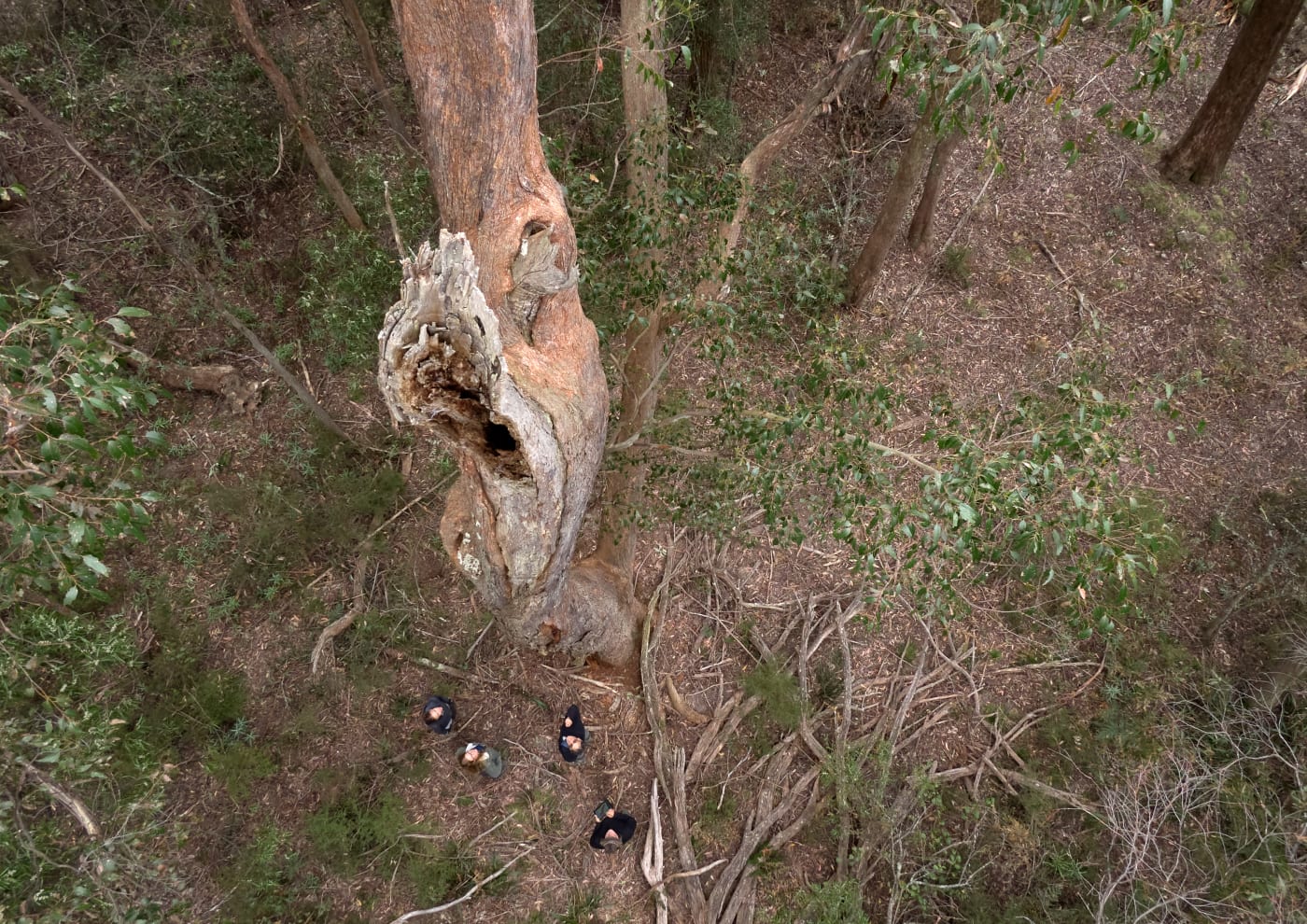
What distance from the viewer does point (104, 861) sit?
3.05 metres

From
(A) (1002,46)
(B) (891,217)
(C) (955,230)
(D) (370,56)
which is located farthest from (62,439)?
(C) (955,230)

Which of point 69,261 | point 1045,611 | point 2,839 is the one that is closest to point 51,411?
point 2,839

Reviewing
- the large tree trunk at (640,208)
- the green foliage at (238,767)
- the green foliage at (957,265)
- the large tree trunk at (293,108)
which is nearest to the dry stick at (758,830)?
the large tree trunk at (640,208)

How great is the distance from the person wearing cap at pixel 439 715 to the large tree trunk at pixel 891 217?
5532 mm

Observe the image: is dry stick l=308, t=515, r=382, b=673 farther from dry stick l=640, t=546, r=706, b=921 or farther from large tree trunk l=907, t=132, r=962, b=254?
large tree trunk l=907, t=132, r=962, b=254

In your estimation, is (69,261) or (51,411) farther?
(69,261)

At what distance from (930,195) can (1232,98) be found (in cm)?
366

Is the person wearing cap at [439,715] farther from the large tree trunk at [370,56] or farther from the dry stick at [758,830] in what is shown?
the large tree trunk at [370,56]

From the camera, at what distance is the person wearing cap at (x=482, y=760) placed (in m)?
4.89

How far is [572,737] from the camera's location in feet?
16.5

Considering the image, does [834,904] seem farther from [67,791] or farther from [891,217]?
[891,217]

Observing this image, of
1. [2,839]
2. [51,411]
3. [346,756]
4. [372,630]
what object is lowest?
[346,756]

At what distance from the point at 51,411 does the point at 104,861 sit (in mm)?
2119

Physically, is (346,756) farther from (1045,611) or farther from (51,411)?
(1045,611)
